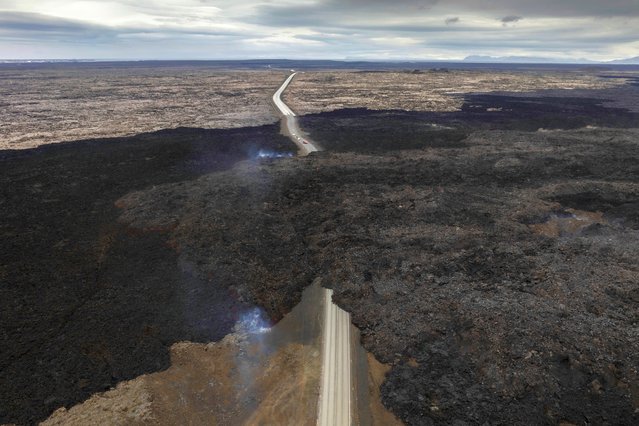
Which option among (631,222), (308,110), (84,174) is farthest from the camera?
(308,110)

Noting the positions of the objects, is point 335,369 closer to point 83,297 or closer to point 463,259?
point 463,259

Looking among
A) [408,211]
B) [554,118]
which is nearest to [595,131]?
[554,118]

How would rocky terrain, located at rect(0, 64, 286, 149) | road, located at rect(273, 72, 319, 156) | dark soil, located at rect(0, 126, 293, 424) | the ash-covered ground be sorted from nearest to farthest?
the ash-covered ground → dark soil, located at rect(0, 126, 293, 424) → road, located at rect(273, 72, 319, 156) → rocky terrain, located at rect(0, 64, 286, 149)

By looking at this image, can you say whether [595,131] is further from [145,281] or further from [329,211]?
[145,281]

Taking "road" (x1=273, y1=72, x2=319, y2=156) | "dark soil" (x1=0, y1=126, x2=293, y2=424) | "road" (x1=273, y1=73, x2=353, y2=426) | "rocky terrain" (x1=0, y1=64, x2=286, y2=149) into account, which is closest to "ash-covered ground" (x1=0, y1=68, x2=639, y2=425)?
"dark soil" (x1=0, y1=126, x2=293, y2=424)

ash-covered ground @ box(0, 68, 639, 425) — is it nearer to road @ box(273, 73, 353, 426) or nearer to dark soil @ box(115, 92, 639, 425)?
dark soil @ box(115, 92, 639, 425)

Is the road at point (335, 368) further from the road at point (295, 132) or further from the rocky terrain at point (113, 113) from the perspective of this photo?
the rocky terrain at point (113, 113)
